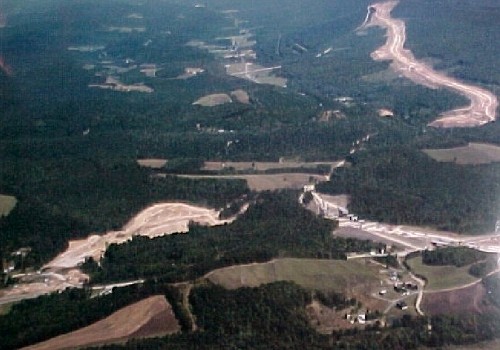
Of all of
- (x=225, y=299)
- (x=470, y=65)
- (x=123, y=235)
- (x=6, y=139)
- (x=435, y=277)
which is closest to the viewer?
(x=225, y=299)

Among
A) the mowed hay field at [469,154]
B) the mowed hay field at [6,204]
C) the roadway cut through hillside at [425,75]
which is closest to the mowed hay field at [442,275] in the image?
the mowed hay field at [469,154]

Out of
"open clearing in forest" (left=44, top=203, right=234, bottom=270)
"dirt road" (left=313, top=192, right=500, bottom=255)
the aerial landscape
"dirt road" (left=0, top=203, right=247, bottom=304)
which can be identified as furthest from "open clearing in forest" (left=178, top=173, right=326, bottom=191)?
"dirt road" (left=313, top=192, right=500, bottom=255)

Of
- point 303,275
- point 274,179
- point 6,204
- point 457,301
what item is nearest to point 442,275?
point 457,301

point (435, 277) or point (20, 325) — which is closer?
point (20, 325)

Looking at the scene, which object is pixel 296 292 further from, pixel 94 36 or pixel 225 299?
pixel 94 36

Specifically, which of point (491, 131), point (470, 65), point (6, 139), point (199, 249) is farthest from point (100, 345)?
point (470, 65)

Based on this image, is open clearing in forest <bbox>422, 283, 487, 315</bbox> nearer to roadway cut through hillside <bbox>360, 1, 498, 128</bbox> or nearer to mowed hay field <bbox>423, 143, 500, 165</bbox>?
mowed hay field <bbox>423, 143, 500, 165</bbox>
